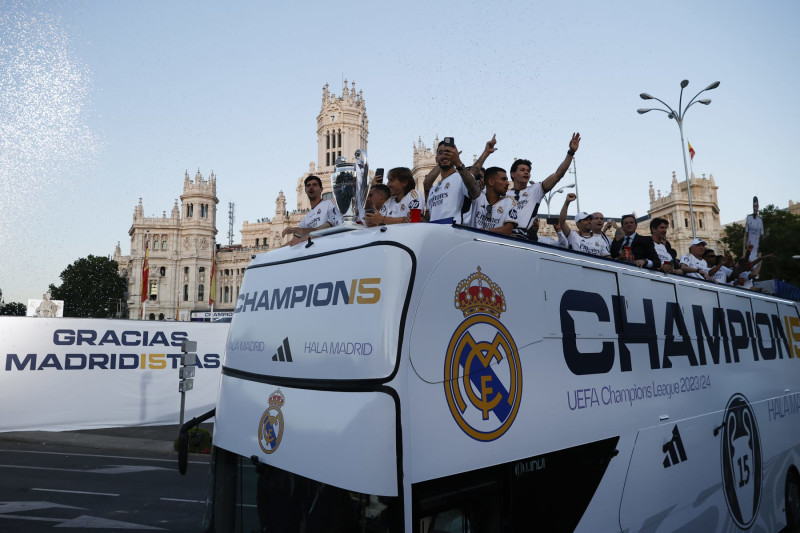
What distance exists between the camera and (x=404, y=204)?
533 centimetres

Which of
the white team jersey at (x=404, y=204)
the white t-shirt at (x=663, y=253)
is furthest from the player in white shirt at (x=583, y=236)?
the white team jersey at (x=404, y=204)

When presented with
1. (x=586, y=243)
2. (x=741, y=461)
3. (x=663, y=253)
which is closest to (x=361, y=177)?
(x=586, y=243)

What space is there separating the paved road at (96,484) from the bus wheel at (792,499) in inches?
334

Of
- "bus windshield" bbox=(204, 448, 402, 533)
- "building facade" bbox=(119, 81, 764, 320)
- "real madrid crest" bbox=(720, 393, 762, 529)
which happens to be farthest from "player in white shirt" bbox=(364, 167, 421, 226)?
"building facade" bbox=(119, 81, 764, 320)

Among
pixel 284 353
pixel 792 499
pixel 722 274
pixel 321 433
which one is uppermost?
→ pixel 722 274

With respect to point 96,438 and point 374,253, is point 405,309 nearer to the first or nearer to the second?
point 374,253

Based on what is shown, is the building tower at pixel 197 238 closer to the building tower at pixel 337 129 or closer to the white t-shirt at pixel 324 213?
the building tower at pixel 337 129

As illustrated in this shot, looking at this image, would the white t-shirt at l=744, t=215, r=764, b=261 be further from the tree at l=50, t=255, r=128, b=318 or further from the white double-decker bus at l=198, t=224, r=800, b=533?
the tree at l=50, t=255, r=128, b=318

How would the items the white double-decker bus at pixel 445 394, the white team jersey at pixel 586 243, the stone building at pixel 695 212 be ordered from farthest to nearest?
the stone building at pixel 695 212 → the white team jersey at pixel 586 243 → the white double-decker bus at pixel 445 394

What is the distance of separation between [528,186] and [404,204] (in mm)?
1515

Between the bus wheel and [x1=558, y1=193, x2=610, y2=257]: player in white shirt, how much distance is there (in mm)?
4369

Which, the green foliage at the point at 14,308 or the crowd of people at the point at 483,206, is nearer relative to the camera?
the crowd of people at the point at 483,206

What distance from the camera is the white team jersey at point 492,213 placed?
4.75 m

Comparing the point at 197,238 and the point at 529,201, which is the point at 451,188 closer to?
the point at 529,201
